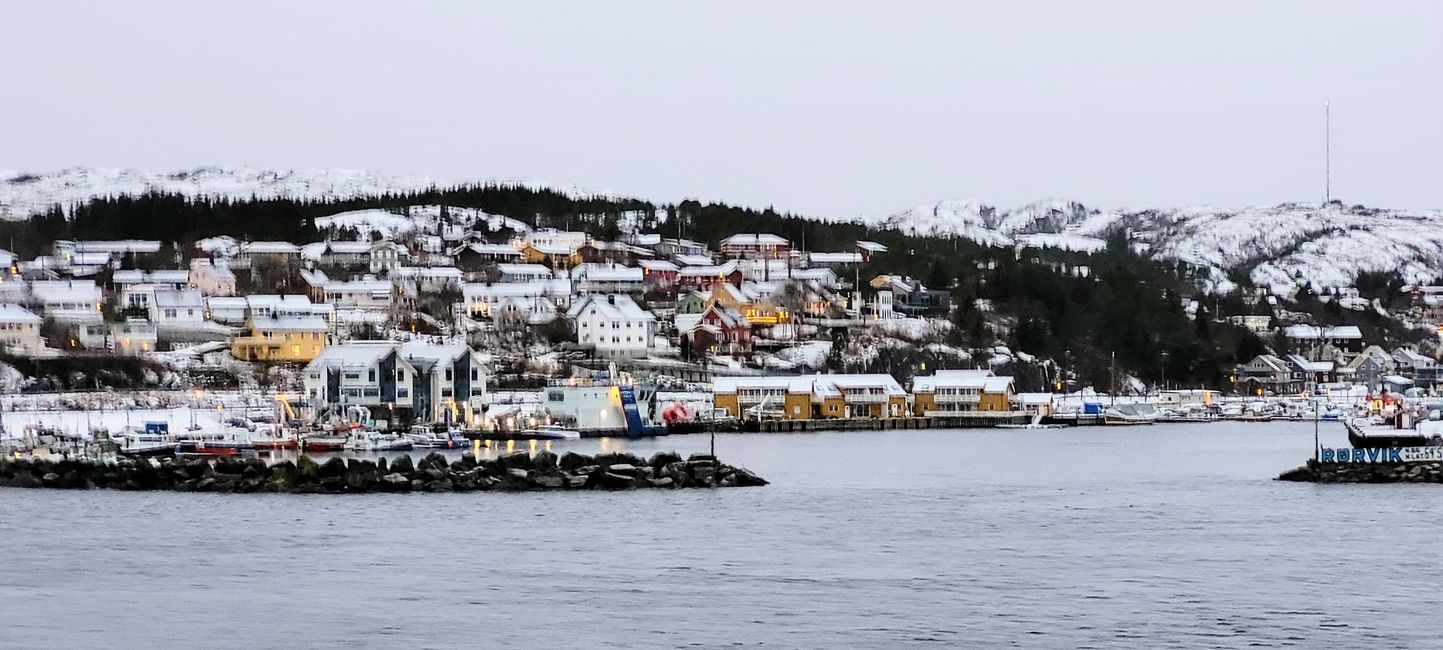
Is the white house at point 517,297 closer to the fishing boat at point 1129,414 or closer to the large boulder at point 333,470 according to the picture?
the fishing boat at point 1129,414

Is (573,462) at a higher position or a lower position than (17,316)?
lower

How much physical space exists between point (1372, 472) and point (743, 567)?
17238 mm

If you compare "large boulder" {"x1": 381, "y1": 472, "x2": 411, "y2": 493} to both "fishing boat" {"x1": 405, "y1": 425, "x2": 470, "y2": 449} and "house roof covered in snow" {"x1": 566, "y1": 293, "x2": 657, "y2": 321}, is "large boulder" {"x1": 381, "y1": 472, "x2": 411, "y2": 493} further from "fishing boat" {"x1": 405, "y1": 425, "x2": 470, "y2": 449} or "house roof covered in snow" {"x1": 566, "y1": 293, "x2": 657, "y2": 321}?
"house roof covered in snow" {"x1": 566, "y1": 293, "x2": 657, "y2": 321}

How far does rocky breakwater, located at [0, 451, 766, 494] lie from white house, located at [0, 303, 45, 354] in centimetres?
3536

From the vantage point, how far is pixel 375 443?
161 ft

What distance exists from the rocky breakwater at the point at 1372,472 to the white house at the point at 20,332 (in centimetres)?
4819

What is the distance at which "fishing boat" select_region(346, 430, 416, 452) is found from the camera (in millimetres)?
48750

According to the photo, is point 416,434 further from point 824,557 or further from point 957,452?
point 824,557

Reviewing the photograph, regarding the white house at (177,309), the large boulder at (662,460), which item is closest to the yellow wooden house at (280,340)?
the white house at (177,309)

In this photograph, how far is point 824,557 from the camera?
2319cm

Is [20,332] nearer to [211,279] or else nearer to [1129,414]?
[211,279]

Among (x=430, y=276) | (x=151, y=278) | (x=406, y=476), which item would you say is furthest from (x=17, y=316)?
(x=406, y=476)

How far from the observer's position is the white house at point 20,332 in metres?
68.9

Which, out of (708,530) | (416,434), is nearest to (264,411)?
(416,434)
